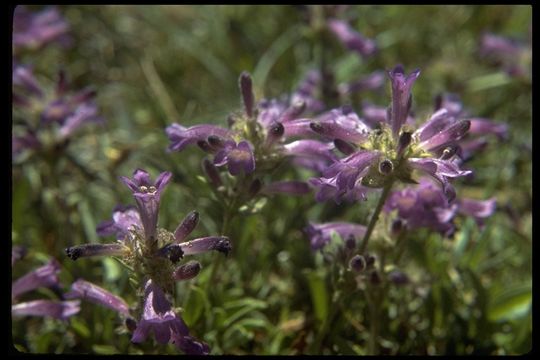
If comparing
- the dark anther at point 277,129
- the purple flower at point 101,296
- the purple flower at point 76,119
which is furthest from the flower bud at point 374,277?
the purple flower at point 76,119

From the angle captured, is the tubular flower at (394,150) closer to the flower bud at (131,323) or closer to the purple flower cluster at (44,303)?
the flower bud at (131,323)

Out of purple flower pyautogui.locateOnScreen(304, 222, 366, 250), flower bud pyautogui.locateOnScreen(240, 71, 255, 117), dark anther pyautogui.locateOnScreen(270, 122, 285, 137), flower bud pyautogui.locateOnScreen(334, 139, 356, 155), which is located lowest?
purple flower pyautogui.locateOnScreen(304, 222, 366, 250)

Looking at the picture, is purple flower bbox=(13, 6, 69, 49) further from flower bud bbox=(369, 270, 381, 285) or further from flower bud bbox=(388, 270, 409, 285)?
flower bud bbox=(369, 270, 381, 285)

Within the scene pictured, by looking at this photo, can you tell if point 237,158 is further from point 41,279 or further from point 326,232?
point 41,279

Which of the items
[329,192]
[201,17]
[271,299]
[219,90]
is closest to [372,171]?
[329,192]

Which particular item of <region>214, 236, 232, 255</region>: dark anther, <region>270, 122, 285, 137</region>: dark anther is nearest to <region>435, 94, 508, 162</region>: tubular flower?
<region>270, 122, 285, 137</region>: dark anther
